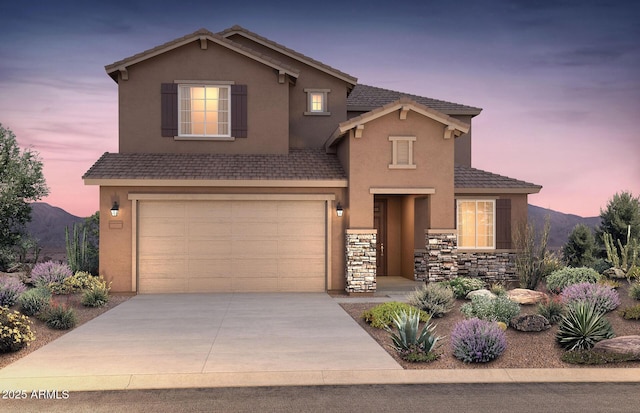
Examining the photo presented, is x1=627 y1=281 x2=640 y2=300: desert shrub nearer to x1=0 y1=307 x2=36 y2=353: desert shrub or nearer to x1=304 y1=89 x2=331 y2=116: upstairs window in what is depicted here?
x1=304 y1=89 x2=331 y2=116: upstairs window

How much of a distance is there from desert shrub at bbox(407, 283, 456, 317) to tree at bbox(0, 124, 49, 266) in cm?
1568

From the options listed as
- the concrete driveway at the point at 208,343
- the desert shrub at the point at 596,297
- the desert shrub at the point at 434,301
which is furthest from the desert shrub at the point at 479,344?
the desert shrub at the point at 596,297

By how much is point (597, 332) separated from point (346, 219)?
8.41m

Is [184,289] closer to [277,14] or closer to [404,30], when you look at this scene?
[277,14]

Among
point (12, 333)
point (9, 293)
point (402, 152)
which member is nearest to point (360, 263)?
point (402, 152)

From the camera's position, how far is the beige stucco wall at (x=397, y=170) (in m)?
16.0

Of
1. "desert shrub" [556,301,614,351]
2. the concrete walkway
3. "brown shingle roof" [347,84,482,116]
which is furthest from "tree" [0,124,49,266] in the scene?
"desert shrub" [556,301,614,351]

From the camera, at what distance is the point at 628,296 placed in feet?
42.0

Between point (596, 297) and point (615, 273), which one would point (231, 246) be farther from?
point (615, 273)

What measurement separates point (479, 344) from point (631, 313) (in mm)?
4497

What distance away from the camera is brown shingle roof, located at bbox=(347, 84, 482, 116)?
70.0 feet

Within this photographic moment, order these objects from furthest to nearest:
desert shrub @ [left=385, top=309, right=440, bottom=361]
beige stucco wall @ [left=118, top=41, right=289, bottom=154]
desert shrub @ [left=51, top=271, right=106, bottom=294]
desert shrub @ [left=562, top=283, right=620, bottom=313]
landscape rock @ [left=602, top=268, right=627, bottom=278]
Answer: beige stucco wall @ [left=118, top=41, right=289, bottom=154] < landscape rock @ [left=602, top=268, right=627, bottom=278] < desert shrub @ [left=51, top=271, right=106, bottom=294] < desert shrub @ [left=562, top=283, right=620, bottom=313] < desert shrub @ [left=385, top=309, right=440, bottom=361]

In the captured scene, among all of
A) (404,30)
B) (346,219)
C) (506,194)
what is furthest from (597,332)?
(404,30)

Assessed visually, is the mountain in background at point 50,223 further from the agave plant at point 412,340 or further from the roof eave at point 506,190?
the agave plant at point 412,340
